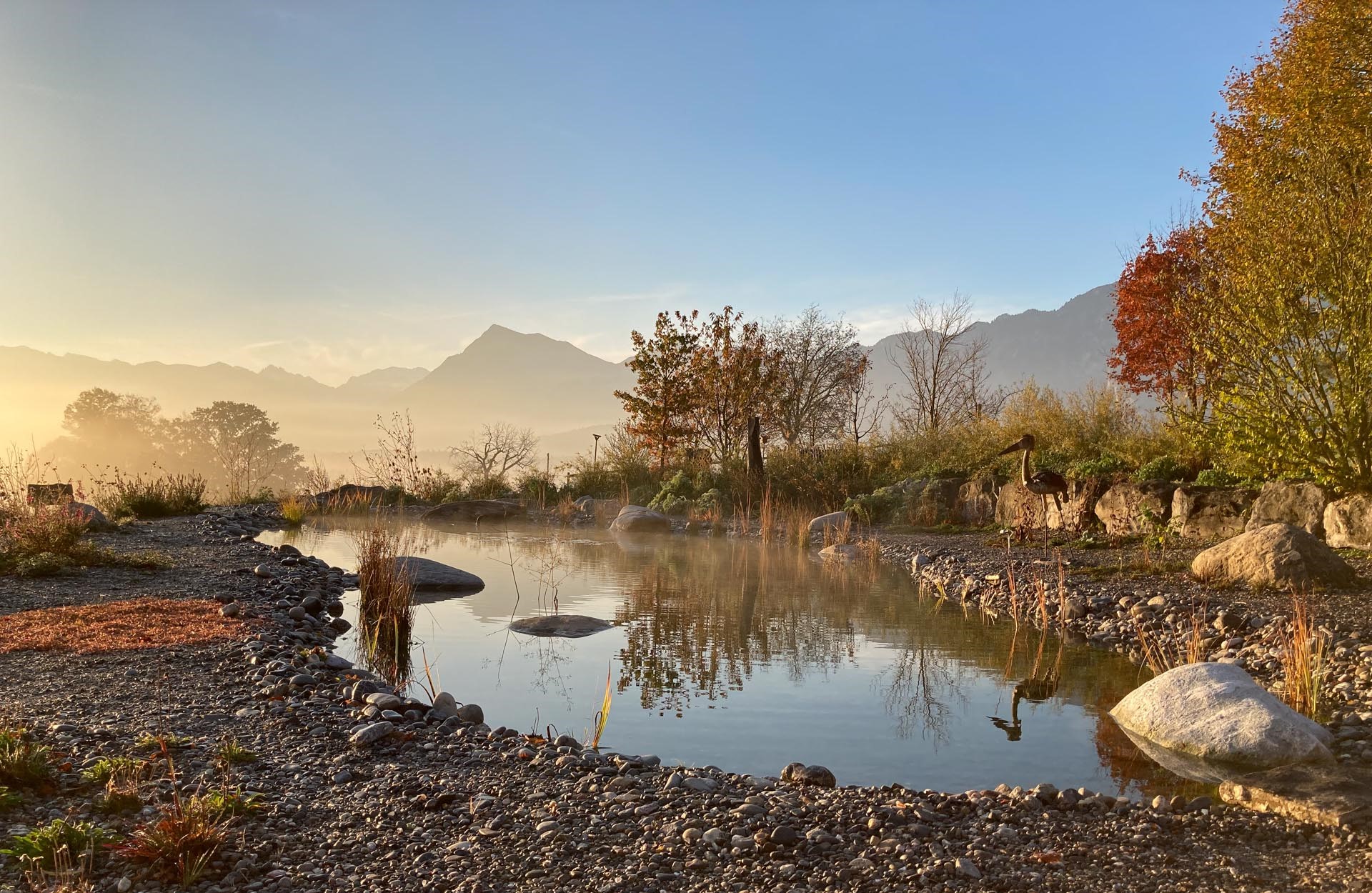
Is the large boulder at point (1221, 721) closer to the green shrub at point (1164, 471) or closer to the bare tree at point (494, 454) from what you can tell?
the green shrub at point (1164, 471)

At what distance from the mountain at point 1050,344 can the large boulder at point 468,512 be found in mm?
100560

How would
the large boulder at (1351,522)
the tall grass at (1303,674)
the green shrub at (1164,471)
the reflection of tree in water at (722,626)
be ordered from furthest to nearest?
1. the green shrub at (1164,471)
2. the large boulder at (1351,522)
3. the reflection of tree in water at (722,626)
4. the tall grass at (1303,674)

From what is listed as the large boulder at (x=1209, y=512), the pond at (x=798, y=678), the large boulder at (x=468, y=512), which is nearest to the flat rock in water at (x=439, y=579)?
the pond at (x=798, y=678)

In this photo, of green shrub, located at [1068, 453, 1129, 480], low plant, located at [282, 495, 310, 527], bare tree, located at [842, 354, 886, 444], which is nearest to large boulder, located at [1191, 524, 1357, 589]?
green shrub, located at [1068, 453, 1129, 480]

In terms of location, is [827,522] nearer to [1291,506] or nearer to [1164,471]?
[1164,471]

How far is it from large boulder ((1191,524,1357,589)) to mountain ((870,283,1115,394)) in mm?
109067

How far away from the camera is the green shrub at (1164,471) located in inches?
459

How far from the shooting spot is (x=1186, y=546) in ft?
33.8

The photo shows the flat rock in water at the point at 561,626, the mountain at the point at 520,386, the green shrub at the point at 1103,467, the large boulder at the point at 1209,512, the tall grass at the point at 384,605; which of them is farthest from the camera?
the mountain at the point at 520,386

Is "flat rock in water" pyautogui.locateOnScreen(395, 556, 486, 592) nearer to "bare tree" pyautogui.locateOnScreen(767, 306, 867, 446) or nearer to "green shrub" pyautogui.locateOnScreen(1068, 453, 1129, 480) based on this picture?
"green shrub" pyautogui.locateOnScreen(1068, 453, 1129, 480)

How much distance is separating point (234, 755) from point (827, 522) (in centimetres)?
1199

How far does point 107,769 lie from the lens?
3500 millimetres

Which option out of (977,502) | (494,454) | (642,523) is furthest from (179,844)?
(494,454)

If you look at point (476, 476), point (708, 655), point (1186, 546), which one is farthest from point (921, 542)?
point (476, 476)
